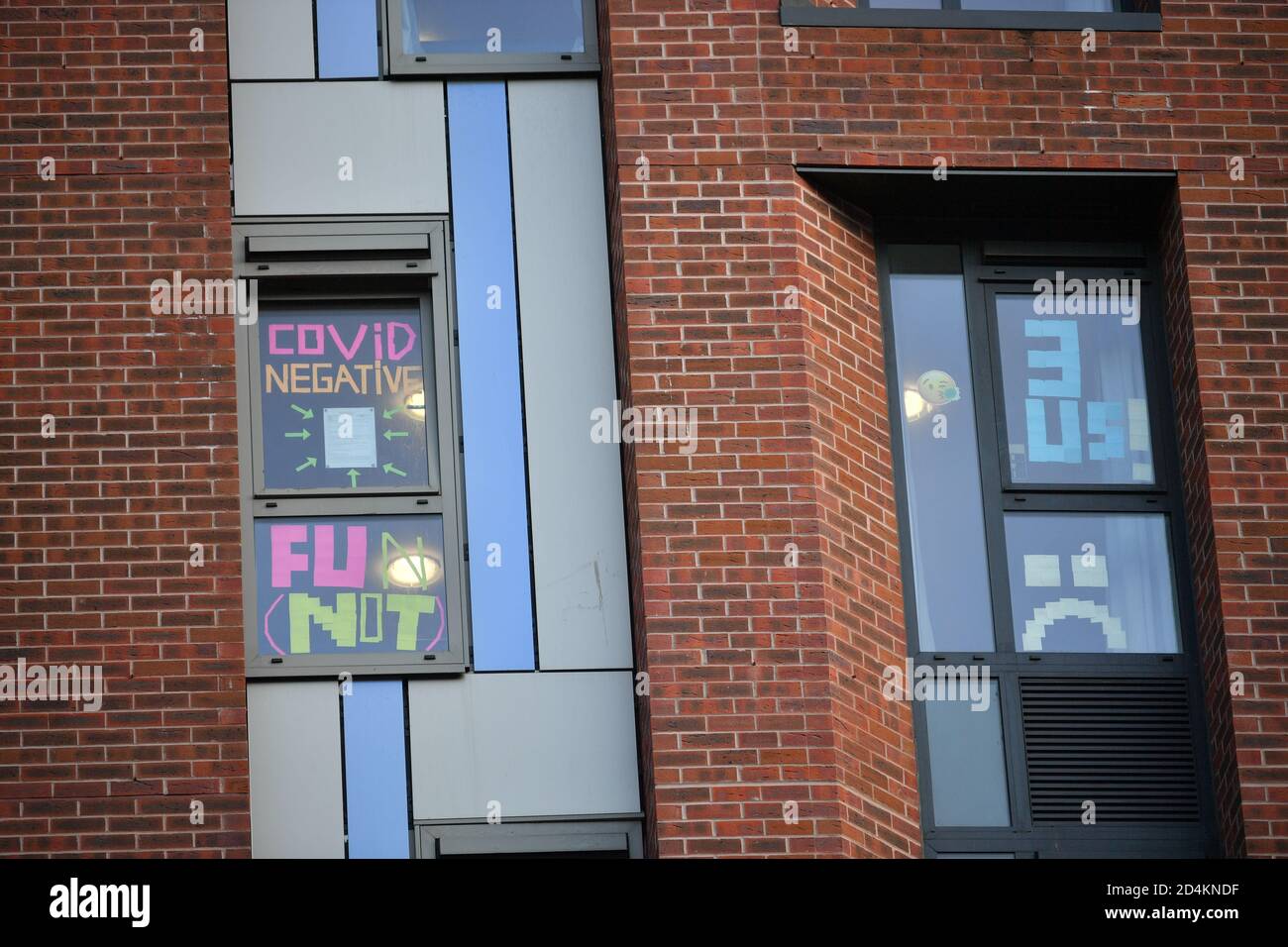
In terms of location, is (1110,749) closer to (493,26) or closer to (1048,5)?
(1048,5)

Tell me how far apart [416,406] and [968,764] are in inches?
131

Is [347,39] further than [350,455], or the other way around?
[347,39]

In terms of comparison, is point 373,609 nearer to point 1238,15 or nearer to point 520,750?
point 520,750

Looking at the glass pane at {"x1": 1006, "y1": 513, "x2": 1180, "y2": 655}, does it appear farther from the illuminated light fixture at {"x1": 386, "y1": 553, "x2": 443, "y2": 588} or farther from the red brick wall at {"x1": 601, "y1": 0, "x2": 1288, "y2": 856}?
the illuminated light fixture at {"x1": 386, "y1": 553, "x2": 443, "y2": 588}

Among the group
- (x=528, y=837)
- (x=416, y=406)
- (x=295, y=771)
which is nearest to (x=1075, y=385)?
(x=416, y=406)

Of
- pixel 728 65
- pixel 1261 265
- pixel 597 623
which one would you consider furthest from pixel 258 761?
pixel 1261 265

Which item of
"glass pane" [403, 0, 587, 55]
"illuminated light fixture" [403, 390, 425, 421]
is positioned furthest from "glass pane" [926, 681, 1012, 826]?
"glass pane" [403, 0, 587, 55]

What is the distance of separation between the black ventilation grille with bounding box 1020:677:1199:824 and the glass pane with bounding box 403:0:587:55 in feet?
13.8

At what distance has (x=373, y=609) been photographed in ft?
40.7

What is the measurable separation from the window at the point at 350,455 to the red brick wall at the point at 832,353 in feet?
3.63

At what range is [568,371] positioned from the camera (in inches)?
504

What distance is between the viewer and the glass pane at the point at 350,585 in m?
12.4

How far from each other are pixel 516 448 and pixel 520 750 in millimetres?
1558

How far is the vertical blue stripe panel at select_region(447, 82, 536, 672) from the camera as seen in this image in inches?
488
